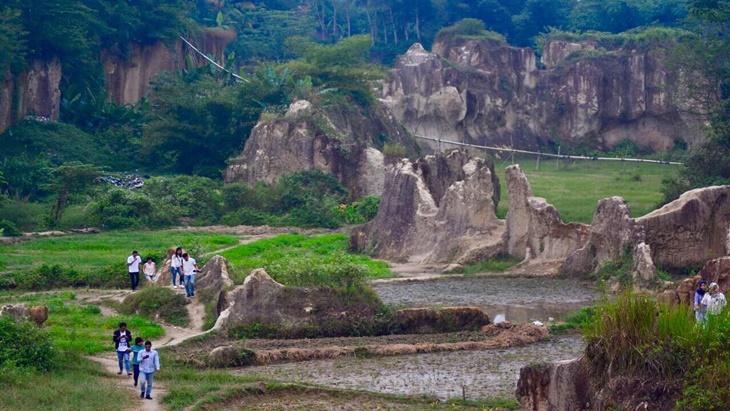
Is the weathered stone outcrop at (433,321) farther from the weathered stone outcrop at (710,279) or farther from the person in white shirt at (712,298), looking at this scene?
the person in white shirt at (712,298)

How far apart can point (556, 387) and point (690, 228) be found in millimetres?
16167

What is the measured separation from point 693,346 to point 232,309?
1193 cm

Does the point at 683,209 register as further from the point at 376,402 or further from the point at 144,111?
the point at 144,111

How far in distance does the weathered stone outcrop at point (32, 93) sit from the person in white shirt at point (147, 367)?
1433 inches

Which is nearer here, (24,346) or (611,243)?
(24,346)

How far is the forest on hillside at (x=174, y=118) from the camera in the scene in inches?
1650

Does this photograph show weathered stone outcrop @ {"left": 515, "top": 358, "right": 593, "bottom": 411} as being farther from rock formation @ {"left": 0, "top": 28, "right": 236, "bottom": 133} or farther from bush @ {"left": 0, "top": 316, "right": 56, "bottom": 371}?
rock formation @ {"left": 0, "top": 28, "right": 236, "bottom": 133}

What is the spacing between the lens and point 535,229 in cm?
3319

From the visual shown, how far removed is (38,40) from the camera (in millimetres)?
54844

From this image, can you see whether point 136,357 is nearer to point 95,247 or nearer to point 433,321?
point 433,321

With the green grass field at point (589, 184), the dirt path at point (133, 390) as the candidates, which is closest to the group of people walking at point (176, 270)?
the dirt path at point (133, 390)

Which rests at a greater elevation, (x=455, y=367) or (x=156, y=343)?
(x=156, y=343)

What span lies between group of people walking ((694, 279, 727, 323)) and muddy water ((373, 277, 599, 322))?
19.5 ft

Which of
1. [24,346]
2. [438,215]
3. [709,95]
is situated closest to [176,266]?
[24,346]
